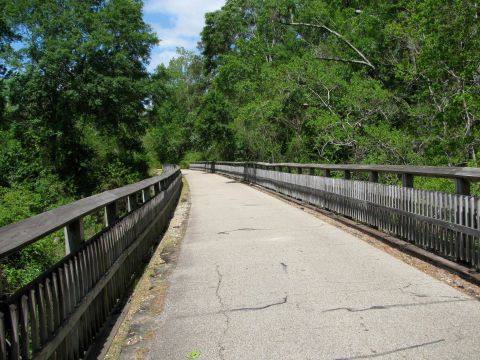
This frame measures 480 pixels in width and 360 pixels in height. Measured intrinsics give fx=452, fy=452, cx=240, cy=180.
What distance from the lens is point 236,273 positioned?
237 inches

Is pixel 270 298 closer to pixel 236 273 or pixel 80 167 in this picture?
pixel 236 273

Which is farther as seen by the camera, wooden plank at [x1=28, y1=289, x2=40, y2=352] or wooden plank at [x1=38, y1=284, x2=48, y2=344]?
wooden plank at [x1=38, y1=284, x2=48, y2=344]

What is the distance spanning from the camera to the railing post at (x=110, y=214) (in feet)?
16.2

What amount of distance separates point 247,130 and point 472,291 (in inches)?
1171

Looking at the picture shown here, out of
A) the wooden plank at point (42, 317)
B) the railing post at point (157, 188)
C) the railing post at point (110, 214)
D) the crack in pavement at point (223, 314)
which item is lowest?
the crack in pavement at point (223, 314)

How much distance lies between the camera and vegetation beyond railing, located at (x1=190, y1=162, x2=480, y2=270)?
530cm

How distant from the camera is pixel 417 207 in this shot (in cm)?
652

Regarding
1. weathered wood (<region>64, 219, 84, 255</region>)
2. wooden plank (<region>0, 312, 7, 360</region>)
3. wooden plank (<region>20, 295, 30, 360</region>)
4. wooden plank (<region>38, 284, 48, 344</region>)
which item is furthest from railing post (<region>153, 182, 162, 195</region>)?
wooden plank (<region>0, 312, 7, 360</region>)

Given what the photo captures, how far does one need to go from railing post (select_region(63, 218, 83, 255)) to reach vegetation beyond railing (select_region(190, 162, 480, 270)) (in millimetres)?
4155

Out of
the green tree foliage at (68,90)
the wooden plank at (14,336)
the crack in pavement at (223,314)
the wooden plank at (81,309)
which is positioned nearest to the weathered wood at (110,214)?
the wooden plank at (81,309)

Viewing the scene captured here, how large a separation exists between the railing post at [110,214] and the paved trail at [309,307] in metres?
1.09

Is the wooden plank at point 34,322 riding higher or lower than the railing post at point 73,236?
lower

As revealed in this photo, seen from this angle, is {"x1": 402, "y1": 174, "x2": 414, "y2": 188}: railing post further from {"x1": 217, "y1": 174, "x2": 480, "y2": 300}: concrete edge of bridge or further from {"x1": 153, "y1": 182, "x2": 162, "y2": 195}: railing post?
{"x1": 153, "y1": 182, "x2": 162, "y2": 195}: railing post

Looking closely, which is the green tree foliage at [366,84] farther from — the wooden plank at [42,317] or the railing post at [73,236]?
the wooden plank at [42,317]
